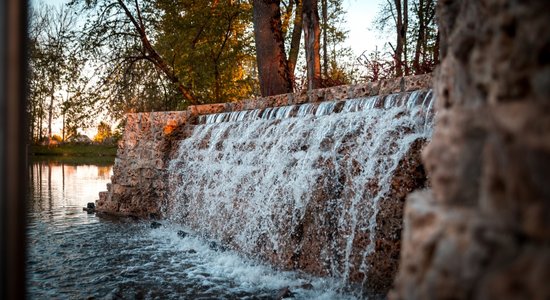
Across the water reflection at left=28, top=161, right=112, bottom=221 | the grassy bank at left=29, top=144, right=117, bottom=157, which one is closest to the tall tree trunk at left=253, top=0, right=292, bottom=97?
the water reflection at left=28, top=161, right=112, bottom=221

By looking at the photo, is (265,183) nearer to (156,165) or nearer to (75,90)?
(156,165)

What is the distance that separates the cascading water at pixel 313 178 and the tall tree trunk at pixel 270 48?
11.4 feet

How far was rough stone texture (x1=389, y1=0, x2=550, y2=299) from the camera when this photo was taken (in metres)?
0.68

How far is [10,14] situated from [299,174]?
342 cm

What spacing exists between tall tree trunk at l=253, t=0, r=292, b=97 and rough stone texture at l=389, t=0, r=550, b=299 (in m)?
8.35

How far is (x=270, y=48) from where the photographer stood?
9.24 meters

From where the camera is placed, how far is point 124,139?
324 inches

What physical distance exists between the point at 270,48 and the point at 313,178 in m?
5.99

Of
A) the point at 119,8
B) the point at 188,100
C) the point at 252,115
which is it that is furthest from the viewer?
the point at 188,100

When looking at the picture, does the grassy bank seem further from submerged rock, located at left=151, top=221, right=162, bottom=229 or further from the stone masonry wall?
submerged rock, located at left=151, top=221, right=162, bottom=229

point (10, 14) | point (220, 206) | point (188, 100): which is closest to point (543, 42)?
point (10, 14)

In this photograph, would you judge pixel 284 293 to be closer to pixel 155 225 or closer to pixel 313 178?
pixel 313 178

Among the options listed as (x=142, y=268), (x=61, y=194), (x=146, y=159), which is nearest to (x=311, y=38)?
(x=146, y=159)

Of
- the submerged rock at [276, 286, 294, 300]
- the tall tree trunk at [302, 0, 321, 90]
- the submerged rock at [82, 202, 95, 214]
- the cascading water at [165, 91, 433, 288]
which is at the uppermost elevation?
the tall tree trunk at [302, 0, 321, 90]
